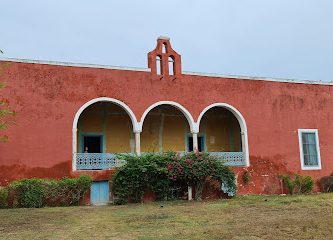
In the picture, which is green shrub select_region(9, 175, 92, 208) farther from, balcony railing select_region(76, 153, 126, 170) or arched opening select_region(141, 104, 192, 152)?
arched opening select_region(141, 104, 192, 152)

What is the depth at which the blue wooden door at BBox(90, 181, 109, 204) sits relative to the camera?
14.1 m

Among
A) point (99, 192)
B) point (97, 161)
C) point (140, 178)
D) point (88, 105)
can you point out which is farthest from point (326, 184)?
point (88, 105)

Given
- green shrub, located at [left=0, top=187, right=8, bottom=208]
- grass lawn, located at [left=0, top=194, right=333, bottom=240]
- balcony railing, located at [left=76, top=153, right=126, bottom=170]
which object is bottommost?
grass lawn, located at [left=0, top=194, right=333, bottom=240]

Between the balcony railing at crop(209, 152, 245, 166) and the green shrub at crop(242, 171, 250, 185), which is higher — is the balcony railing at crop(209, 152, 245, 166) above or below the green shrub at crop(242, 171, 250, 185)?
above

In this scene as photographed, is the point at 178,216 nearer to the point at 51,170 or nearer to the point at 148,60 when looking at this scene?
the point at 51,170

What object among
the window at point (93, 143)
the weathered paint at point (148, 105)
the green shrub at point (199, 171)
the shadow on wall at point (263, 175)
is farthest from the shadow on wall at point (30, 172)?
the shadow on wall at point (263, 175)

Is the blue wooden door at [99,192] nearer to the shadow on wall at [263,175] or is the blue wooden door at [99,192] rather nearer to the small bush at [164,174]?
the small bush at [164,174]

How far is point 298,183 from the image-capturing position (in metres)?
17.0

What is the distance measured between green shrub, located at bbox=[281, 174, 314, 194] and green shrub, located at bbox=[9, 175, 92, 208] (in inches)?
310

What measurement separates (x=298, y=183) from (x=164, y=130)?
565 centimetres

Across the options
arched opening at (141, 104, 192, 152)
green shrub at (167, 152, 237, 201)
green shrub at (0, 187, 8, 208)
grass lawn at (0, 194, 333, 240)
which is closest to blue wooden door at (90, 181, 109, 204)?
green shrub at (167, 152, 237, 201)

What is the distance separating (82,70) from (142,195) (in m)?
4.60

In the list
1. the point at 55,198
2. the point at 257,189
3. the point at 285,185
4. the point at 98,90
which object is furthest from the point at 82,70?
the point at 285,185

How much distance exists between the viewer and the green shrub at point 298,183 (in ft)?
55.6
